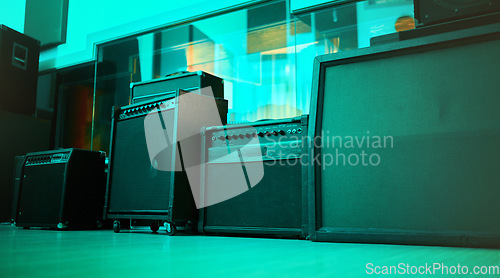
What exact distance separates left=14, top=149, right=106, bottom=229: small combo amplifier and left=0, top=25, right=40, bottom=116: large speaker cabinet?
1102 millimetres

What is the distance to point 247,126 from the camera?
5.61ft

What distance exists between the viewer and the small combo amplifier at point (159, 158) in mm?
1772

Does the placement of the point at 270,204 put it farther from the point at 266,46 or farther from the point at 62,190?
the point at 266,46

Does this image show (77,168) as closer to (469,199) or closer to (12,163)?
(12,163)

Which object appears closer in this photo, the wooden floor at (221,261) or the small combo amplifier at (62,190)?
the wooden floor at (221,261)

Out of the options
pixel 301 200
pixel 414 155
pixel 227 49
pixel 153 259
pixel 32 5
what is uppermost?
pixel 32 5

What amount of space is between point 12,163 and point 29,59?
82 cm

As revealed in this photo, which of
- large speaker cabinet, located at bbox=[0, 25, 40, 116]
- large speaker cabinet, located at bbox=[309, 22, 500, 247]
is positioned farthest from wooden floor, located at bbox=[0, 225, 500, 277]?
large speaker cabinet, located at bbox=[0, 25, 40, 116]

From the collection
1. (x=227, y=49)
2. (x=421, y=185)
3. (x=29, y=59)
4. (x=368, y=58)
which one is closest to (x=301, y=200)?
(x=421, y=185)

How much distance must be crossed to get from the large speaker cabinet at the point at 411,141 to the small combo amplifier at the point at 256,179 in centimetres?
14

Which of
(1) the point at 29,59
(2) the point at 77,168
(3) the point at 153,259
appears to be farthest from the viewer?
(1) the point at 29,59

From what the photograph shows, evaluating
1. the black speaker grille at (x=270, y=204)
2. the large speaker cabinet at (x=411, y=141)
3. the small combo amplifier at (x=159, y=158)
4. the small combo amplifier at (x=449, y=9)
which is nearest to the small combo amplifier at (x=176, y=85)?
the small combo amplifier at (x=159, y=158)

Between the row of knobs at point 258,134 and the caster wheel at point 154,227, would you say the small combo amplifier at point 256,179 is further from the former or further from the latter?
the caster wheel at point 154,227

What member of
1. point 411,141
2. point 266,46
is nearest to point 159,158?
point 411,141
